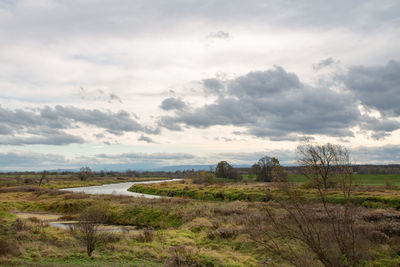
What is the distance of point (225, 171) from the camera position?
128250mm

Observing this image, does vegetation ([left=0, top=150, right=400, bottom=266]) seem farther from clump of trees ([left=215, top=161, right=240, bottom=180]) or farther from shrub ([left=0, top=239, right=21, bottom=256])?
clump of trees ([left=215, top=161, right=240, bottom=180])

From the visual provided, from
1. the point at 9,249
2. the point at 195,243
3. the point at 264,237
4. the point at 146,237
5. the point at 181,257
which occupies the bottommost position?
the point at 195,243

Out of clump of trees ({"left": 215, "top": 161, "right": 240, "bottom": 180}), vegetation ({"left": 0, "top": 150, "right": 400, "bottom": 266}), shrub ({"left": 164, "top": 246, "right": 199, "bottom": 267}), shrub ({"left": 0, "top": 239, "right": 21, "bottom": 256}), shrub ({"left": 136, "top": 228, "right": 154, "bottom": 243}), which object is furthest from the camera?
clump of trees ({"left": 215, "top": 161, "right": 240, "bottom": 180})

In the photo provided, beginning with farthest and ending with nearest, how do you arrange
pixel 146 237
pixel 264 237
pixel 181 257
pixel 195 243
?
1. pixel 146 237
2. pixel 195 243
3. pixel 181 257
4. pixel 264 237

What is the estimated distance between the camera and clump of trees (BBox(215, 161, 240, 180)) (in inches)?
4916

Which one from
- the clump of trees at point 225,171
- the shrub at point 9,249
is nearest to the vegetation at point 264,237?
the shrub at point 9,249

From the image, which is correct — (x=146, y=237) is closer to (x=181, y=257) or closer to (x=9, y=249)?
(x=181, y=257)

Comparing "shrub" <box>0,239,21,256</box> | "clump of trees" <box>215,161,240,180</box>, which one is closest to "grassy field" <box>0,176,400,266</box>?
"shrub" <box>0,239,21,256</box>

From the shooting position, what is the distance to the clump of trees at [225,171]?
4916 inches

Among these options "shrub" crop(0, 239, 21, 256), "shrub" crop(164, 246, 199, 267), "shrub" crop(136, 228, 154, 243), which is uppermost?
"shrub" crop(0, 239, 21, 256)

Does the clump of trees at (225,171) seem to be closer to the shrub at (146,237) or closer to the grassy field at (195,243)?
the grassy field at (195,243)

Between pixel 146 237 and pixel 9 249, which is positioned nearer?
pixel 9 249

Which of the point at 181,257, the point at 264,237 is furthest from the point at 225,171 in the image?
the point at 264,237

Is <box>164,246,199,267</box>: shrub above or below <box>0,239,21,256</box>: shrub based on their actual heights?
below
